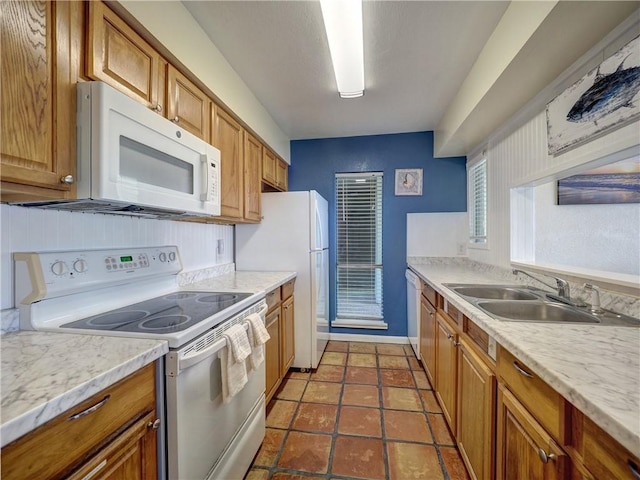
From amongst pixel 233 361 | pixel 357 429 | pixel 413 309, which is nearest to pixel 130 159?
pixel 233 361

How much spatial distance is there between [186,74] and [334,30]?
2.67 ft

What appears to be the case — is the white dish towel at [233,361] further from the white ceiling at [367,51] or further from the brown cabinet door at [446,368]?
the white ceiling at [367,51]

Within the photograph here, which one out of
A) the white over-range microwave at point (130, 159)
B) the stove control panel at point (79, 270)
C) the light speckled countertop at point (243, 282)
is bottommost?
the light speckled countertop at point (243, 282)

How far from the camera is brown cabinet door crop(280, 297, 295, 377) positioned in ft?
7.23

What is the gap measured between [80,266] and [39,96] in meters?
0.66

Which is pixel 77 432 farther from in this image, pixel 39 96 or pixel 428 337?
pixel 428 337

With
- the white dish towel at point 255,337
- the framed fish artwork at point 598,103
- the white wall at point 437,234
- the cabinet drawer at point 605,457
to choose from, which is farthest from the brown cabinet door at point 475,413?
the white wall at point 437,234

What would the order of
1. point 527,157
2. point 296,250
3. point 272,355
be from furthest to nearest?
1. point 296,250
2. point 272,355
3. point 527,157

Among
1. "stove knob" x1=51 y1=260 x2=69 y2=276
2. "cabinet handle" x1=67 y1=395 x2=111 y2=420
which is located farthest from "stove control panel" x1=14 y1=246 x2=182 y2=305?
"cabinet handle" x1=67 y1=395 x2=111 y2=420

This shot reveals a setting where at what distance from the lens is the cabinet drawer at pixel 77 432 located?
1.73 ft

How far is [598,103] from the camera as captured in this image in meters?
1.22

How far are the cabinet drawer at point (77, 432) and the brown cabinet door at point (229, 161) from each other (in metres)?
1.17

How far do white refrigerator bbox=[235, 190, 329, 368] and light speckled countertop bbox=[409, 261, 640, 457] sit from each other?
1513 mm

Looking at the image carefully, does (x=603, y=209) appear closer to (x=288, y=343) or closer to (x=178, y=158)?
(x=288, y=343)
